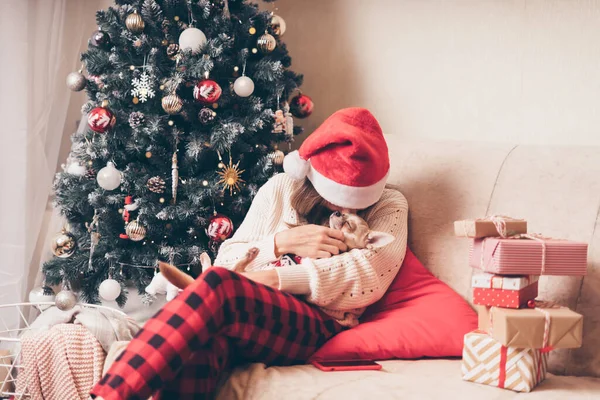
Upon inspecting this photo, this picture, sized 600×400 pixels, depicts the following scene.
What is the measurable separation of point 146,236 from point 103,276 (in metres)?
0.24

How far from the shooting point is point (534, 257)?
1.37 metres

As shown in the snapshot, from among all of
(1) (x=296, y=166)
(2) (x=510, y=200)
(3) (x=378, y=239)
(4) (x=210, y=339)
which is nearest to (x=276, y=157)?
(1) (x=296, y=166)

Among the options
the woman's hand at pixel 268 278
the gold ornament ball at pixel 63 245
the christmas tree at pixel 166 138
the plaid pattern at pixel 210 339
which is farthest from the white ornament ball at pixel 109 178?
the plaid pattern at pixel 210 339

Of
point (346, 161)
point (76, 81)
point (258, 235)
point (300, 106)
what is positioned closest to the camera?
point (346, 161)

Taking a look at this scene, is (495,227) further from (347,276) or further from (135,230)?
(135,230)

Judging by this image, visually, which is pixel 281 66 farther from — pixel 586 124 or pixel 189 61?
pixel 586 124

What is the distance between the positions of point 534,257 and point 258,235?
2.66 feet

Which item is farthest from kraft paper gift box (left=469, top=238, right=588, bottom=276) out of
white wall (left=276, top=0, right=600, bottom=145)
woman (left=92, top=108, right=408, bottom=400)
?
white wall (left=276, top=0, right=600, bottom=145)

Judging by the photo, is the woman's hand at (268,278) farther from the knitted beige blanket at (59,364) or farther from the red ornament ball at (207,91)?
the red ornament ball at (207,91)

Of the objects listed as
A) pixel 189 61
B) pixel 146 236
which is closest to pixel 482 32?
pixel 189 61

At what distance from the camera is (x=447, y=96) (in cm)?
225

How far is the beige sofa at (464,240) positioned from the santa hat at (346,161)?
217 mm

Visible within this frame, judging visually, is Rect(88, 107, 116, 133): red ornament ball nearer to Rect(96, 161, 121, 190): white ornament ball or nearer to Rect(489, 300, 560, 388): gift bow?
Rect(96, 161, 121, 190): white ornament ball

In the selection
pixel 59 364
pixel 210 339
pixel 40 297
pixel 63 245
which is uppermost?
pixel 210 339
